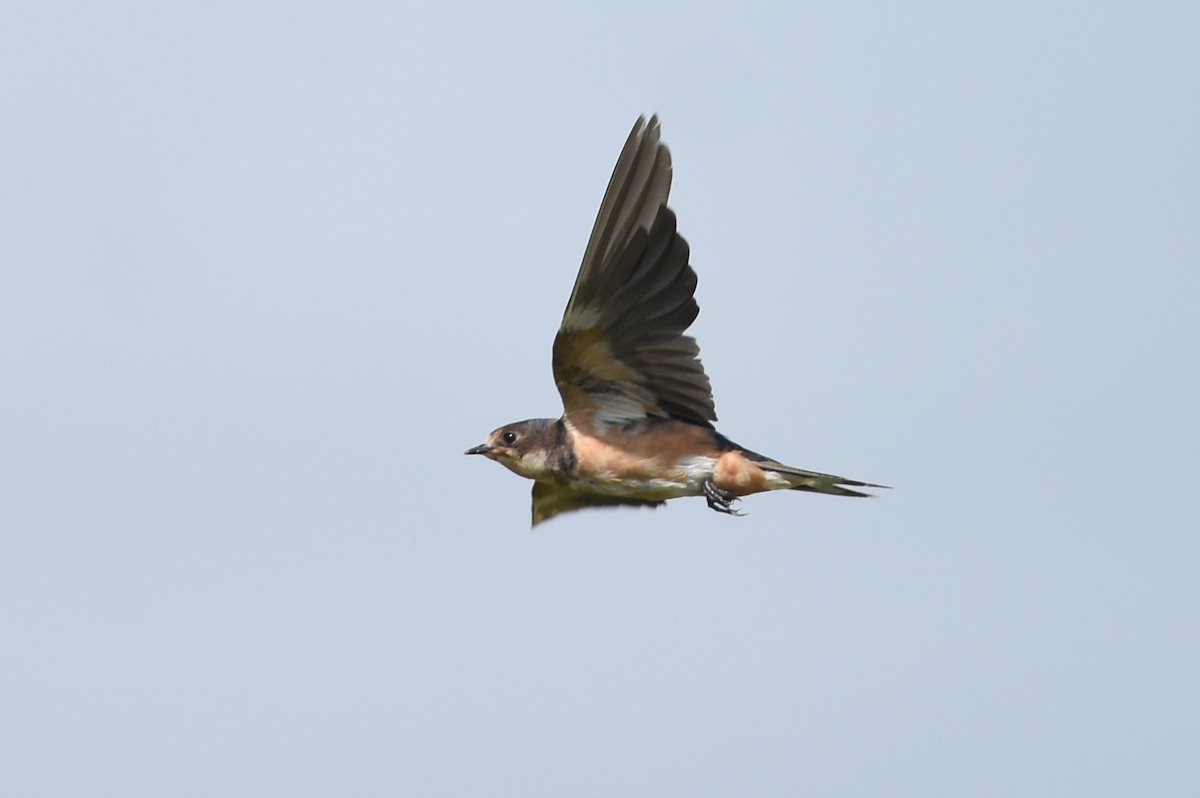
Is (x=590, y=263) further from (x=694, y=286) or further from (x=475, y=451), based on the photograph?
(x=475, y=451)

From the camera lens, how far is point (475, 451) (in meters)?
12.7

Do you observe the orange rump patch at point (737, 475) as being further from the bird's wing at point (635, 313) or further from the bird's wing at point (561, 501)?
the bird's wing at point (561, 501)

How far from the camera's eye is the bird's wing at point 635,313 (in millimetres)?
11094

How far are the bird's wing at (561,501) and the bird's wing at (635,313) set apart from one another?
84 cm

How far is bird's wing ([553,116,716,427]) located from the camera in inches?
437

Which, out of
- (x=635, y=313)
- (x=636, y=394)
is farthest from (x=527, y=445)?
(x=635, y=313)

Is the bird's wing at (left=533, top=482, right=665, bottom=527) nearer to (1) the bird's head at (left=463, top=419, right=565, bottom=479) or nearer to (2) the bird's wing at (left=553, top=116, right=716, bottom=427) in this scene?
(1) the bird's head at (left=463, top=419, right=565, bottom=479)

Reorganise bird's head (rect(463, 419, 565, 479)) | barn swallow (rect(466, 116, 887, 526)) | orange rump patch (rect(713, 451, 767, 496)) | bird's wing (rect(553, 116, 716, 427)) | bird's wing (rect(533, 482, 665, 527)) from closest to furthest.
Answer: bird's wing (rect(553, 116, 716, 427)) → barn swallow (rect(466, 116, 887, 526)) → orange rump patch (rect(713, 451, 767, 496)) → bird's head (rect(463, 419, 565, 479)) → bird's wing (rect(533, 482, 665, 527))

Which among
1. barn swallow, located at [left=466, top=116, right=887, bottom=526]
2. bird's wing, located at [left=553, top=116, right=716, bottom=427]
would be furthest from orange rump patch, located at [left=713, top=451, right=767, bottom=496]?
bird's wing, located at [left=553, top=116, right=716, bottom=427]

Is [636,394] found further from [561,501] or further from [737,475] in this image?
[561,501]

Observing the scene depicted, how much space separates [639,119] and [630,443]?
1950mm

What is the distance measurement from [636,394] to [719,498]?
73cm

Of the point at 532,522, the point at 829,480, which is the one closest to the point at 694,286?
the point at 829,480

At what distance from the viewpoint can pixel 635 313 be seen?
38.1ft
